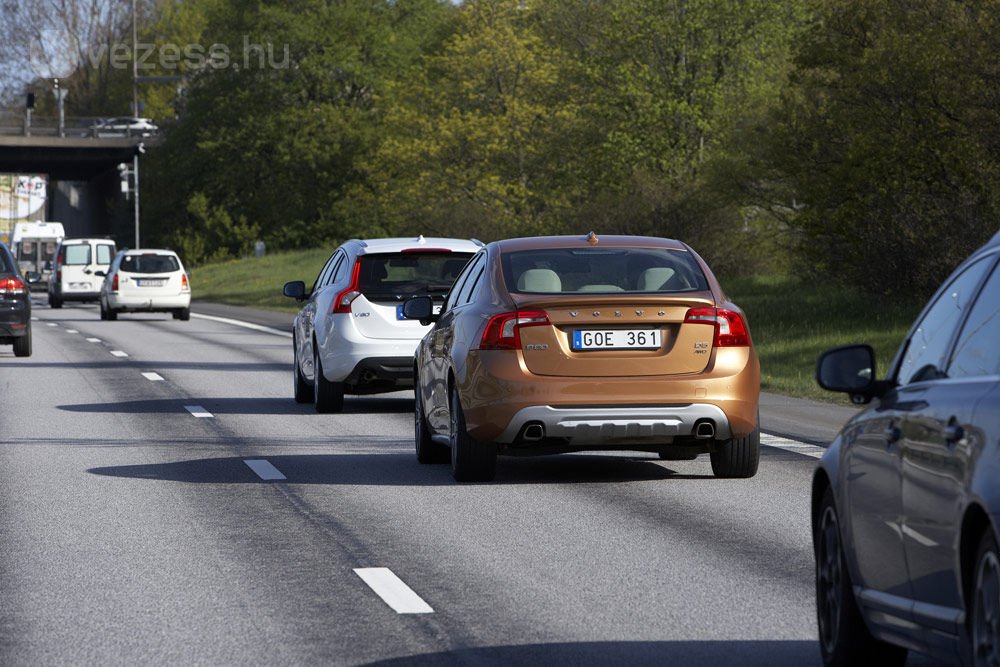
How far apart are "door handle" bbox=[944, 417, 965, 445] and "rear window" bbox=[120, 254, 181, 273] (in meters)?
39.0

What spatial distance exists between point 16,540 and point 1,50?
386 feet

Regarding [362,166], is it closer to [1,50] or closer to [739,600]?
[1,50]

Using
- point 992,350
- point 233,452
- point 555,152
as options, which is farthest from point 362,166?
point 992,350

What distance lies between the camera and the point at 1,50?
122562 mm

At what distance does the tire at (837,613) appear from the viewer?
5949mm

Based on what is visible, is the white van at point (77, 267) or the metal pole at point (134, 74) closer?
the white van at point (77, 267)

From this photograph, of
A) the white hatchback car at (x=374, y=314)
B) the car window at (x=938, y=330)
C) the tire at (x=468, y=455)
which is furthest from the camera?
the white hatchback car at (x=374, y=314)

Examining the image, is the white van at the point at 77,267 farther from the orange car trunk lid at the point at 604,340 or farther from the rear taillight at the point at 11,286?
the orange car trunk lid at the point at 604,340

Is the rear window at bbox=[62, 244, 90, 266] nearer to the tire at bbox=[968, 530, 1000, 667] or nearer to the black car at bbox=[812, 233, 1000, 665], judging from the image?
the black car at bbox=[812, 233, 1000, 665]

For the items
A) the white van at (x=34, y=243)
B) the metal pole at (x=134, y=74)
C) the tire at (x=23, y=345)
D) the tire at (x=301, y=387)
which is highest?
the metal pole at (x=134, y=74)

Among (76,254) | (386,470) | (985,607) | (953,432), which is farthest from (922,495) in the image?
(76,254)

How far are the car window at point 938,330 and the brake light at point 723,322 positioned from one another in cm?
569

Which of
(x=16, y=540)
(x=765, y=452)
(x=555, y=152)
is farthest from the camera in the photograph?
(x=555, y=152)

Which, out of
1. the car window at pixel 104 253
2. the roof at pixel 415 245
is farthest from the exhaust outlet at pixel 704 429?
the car window at pixel 104 253
